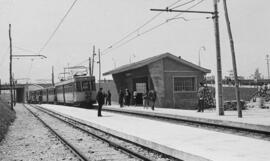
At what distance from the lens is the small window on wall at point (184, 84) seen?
3255 centimetres

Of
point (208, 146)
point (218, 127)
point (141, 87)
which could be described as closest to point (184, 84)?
point (141, 87)

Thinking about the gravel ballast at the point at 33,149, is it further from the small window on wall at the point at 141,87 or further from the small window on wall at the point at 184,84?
the small window on wall at the point at 141,87

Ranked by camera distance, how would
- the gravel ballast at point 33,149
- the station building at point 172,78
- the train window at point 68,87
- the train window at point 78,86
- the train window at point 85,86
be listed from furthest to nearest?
the train window at point 68,87
the train window at point 85,86
the train window at point 78,86
the station building at point 172,78
the gravel ballast at point 33,149

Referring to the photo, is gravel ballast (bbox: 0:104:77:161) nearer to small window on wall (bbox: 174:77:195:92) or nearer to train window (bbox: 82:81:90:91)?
small window on wall (bbox: 174:77:195:92)

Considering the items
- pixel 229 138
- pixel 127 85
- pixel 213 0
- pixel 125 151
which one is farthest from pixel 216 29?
pixel 127 85

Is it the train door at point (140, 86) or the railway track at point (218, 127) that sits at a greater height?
the train door at point (140, 86)

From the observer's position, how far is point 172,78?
106ft

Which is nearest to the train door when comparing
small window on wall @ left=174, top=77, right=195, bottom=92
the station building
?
the station building

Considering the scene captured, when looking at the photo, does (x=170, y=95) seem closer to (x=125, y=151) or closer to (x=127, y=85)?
(x=127, y=85)

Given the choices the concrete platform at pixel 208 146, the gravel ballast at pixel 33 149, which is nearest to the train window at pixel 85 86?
the gravel ballast at pixel 33 149

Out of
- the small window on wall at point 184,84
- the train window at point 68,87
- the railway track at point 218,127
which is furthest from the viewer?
the train window at point 68,87

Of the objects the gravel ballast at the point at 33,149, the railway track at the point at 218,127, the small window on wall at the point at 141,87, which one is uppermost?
the small window on wall at the point at 141,87

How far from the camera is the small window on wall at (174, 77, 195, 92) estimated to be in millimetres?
32553

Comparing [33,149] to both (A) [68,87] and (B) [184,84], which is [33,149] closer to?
(B) [184,84]
